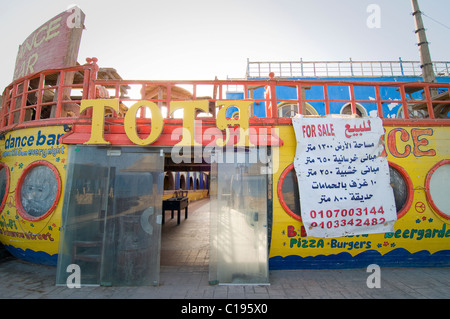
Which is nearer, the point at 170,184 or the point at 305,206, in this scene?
the point at 305,206

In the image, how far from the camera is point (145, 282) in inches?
184

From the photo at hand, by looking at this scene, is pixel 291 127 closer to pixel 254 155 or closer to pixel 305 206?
pixel 254 155

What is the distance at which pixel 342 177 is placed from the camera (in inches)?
211

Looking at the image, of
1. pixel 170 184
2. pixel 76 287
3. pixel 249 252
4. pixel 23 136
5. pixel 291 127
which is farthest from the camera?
pixel 170 184

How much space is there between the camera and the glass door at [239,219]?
15.6 ft

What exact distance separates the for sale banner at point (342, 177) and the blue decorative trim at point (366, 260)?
0.70m

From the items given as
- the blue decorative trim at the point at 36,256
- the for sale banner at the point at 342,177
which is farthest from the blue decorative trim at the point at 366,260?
the blue decorative trim at the point at 36,256

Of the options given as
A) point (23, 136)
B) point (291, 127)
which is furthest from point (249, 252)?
point (23, 136)

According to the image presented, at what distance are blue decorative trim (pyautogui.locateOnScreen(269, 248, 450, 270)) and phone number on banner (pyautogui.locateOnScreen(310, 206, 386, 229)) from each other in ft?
2.74

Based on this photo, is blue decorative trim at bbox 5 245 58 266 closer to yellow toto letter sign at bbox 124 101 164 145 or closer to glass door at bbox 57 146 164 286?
glass door at bbox 57 146 164 286

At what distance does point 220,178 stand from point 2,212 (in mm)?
6224

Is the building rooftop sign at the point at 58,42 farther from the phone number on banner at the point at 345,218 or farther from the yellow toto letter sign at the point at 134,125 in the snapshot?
the phone number on banner at the point at 345,218

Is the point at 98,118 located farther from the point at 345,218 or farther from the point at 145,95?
the point at 345,218

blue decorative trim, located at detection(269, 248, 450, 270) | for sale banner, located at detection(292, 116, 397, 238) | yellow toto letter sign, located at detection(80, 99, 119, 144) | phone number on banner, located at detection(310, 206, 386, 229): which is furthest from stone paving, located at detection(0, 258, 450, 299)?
yellow toto letter sign, located at detection(80, 99, 119, 144)
